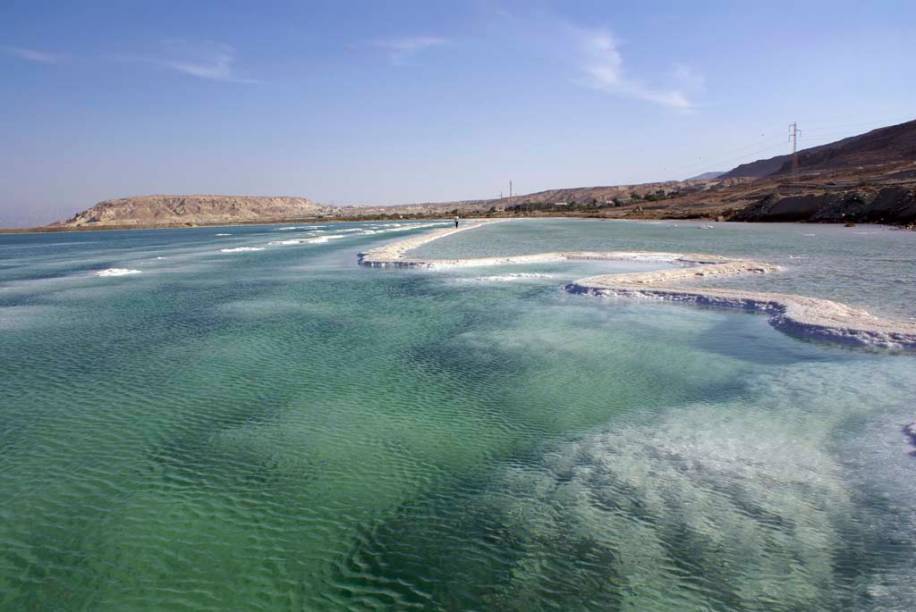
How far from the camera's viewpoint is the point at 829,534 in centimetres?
507

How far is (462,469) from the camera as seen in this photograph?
660 centimetres

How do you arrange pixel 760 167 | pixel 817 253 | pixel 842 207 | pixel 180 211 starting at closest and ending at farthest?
pixel 817 253
pixel 842 207
pixel 760 167
pixel 180 211

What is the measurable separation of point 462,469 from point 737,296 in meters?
11.5

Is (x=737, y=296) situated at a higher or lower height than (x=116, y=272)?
lower

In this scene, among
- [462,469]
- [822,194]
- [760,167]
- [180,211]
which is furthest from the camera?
[180,211]

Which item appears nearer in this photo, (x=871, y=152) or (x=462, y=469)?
(x=462, y=469)

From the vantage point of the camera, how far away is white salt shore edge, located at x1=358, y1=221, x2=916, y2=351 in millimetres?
10992

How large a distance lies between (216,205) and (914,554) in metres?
179

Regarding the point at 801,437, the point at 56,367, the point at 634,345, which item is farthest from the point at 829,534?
the point at 56,367

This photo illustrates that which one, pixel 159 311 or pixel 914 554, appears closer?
pixel 914 554

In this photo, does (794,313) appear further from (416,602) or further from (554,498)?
(416,602)

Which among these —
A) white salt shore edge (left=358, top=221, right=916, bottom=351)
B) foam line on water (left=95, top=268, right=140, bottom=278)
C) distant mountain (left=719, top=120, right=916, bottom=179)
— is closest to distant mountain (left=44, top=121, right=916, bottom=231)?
distant mountain (left=719, top=120, right=916, bottom=179)

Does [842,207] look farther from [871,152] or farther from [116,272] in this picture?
[116,272]

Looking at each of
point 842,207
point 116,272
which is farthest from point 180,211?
point 842,207
